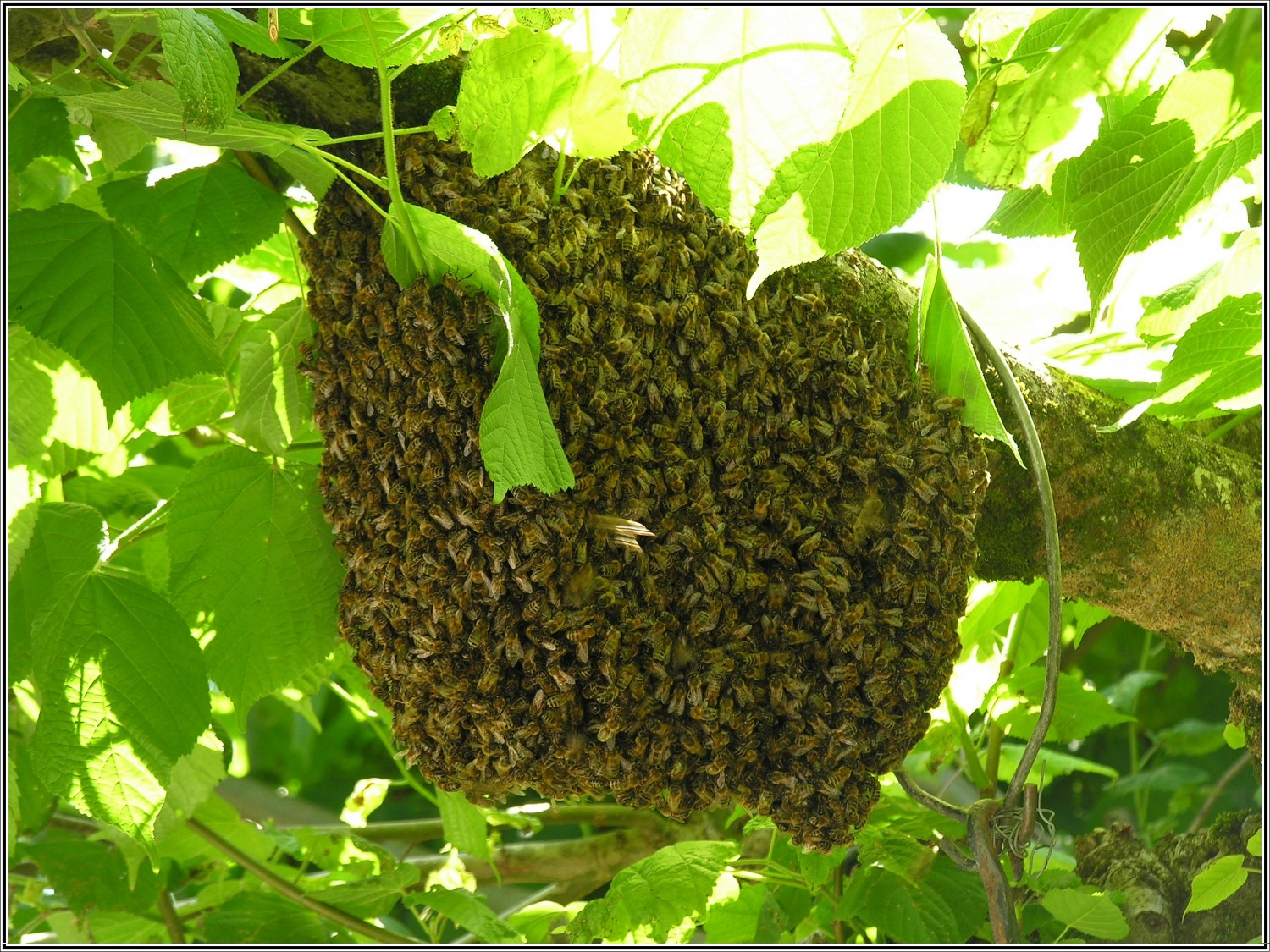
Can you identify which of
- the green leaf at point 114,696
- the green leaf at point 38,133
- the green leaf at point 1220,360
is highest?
the green leaf at point 38,133

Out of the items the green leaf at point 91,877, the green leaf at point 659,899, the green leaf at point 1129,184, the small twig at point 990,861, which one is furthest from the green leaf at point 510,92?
the green leaf at point 91,877

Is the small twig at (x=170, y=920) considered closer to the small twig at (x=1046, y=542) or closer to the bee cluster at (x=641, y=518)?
the bee cluster at (x=641, y=518)

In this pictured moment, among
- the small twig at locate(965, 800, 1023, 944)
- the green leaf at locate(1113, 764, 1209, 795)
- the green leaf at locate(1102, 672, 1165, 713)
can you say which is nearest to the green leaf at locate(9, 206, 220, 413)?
the small twig at locate(965, 800, 1023, 944)

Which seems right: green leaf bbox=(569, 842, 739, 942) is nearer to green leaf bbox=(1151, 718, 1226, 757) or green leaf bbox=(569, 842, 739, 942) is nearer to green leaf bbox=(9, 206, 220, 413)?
green leaf bbox=(9, 206, 220, 413)

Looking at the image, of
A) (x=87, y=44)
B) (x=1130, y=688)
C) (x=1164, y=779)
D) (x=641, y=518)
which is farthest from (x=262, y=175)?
(x=1164, y=779)

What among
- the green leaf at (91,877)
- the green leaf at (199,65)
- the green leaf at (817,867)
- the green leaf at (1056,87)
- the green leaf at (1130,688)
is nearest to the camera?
the green leaf at (199,65)

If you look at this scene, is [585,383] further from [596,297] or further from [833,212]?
[833,212]
